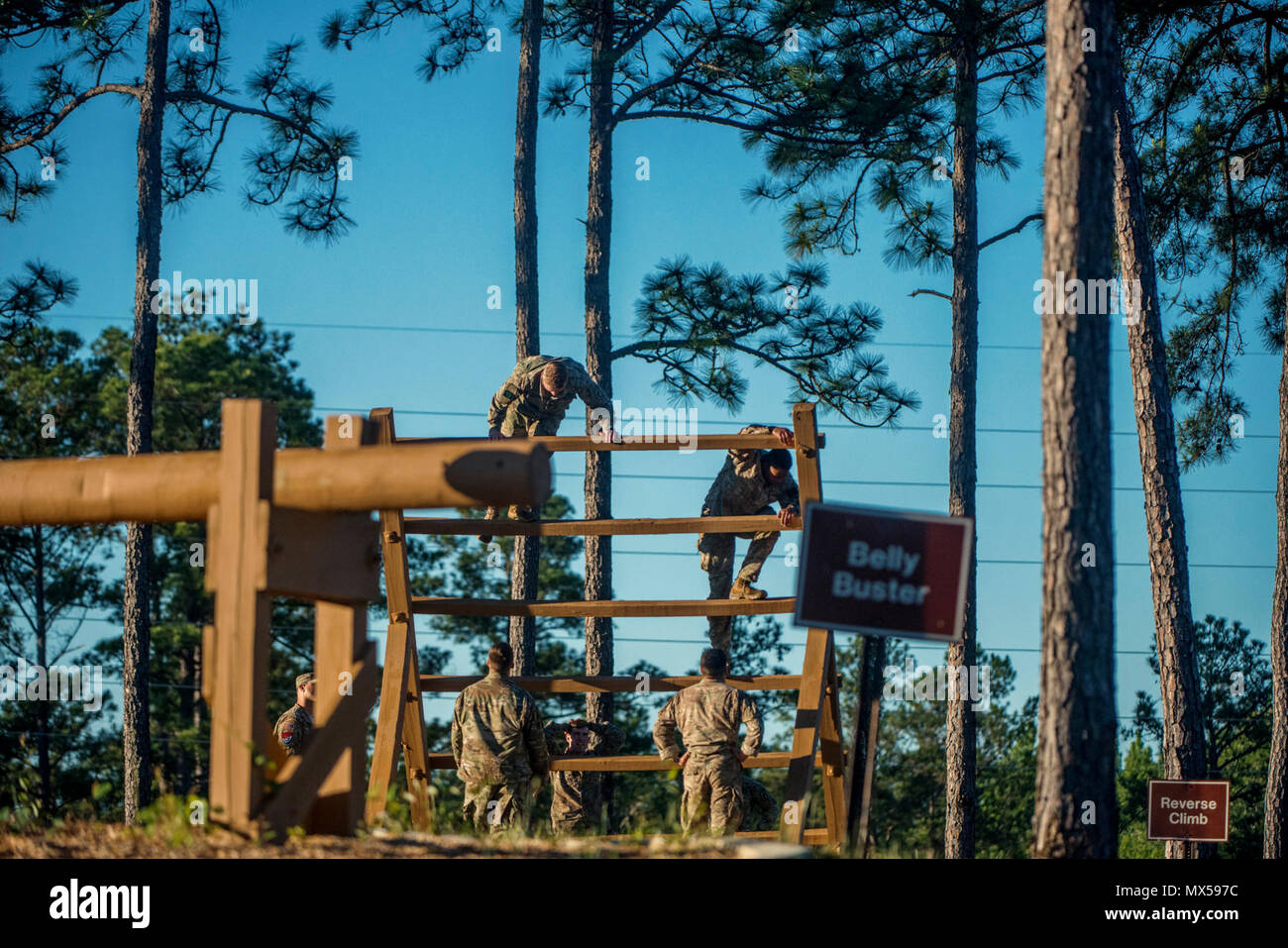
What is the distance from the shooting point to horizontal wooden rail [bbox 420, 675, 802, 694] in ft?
29.6

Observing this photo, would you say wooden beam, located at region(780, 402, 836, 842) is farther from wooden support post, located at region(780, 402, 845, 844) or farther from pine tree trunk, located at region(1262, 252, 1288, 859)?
pine tree trunk, located at region(1262, 252, 1288, 859)

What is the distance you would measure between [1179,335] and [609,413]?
405 inches

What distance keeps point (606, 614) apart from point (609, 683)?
23.7 inches

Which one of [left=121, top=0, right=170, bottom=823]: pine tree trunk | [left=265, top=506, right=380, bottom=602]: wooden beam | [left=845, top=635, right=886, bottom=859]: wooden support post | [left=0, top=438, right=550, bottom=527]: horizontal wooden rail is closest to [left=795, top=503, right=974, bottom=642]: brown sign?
[left=845, top=635, right=886, bottom=859]: wooden support post

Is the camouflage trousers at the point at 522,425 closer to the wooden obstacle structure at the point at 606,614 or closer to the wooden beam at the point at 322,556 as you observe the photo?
the wooden obstacle structure at the point at 606,614

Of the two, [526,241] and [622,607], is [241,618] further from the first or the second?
[526,241]

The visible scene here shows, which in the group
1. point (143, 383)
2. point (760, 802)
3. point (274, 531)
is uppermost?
point (143, 383)

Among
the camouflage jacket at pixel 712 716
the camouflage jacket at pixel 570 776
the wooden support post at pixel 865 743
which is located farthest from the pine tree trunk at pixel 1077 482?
the camouflage jacket at pixel 570 776

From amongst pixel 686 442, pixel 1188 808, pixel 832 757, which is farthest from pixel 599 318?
pixel 1188 808

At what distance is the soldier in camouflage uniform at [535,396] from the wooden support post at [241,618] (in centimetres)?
503

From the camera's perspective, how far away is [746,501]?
10.1m
